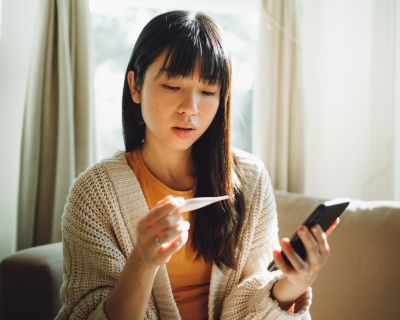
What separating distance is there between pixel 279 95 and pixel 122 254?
1319 mm

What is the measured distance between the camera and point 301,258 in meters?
0.94

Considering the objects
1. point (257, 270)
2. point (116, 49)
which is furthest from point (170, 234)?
point (116, 49)

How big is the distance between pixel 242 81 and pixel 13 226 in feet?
4.65

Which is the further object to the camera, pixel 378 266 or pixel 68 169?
→ pixel 68 169

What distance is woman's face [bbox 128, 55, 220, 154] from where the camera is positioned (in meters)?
1.13

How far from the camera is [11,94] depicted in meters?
1.94

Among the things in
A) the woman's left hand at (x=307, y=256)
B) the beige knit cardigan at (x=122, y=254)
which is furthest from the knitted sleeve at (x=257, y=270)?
the woman's left hand at (x=307, y=256)

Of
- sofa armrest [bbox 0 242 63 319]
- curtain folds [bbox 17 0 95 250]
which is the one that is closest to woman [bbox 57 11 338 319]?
sofa armrest [bbox 0 242 63 319]

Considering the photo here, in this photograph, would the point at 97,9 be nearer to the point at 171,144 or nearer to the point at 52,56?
the point at 52,56

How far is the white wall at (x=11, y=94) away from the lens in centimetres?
188

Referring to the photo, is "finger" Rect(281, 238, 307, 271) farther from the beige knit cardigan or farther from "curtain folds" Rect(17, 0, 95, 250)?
"curtain folds" Rect(17, 0, 95, 250)

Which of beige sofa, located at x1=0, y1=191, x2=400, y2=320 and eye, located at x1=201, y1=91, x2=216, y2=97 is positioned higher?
eye, located at x1=201, y1=91, x2=216, y2=97

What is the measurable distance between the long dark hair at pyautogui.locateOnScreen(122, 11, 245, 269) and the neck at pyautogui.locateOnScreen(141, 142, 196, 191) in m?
0.05

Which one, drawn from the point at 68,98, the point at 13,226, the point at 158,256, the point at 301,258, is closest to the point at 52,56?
the point at 68,98
